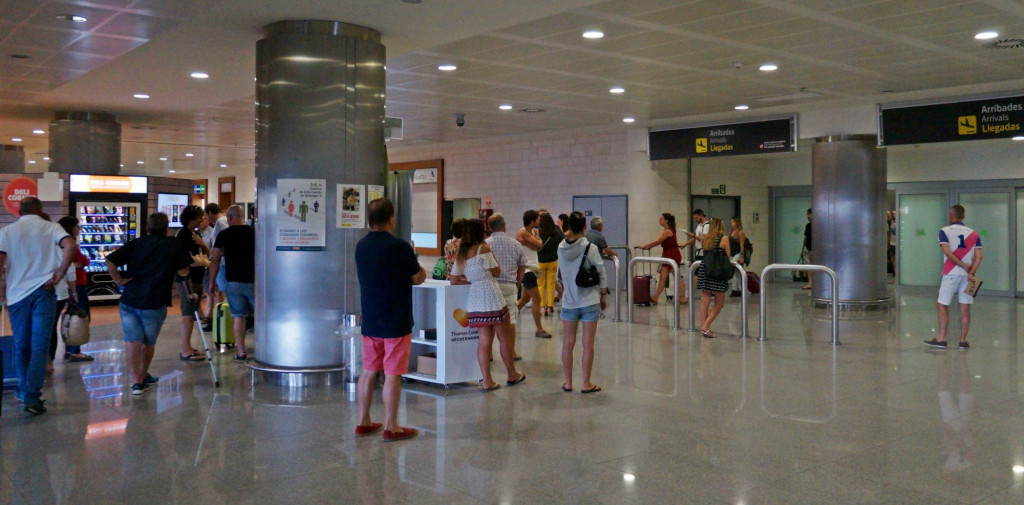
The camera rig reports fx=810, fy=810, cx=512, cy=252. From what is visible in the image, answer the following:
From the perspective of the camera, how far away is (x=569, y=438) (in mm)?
5348

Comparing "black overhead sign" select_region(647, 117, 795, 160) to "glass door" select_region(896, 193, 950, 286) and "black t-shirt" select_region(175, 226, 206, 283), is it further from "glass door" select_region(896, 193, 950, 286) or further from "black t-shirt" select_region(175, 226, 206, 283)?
"black t-shirt" select_region(175, 226, 206, 283)

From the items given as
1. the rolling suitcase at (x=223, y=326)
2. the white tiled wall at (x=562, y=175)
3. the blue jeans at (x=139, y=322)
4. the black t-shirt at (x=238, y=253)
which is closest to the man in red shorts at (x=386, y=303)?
the blue jeans at (x=139, y=322)

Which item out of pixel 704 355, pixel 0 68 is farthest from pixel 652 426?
pixel 0 68

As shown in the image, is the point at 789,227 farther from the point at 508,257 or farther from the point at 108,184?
the point at 108,184

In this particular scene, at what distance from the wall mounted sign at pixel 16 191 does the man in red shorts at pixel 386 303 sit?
10.4 m

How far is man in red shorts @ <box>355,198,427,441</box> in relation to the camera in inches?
207

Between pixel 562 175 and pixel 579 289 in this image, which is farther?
pixel 562 175

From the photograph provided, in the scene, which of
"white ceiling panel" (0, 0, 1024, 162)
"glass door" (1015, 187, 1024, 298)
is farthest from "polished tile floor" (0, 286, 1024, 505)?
"glass door" (1015, 187, 1024, 298)

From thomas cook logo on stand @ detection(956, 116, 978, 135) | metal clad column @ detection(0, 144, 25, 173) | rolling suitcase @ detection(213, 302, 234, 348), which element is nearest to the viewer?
rolling suitcase @ detection(213, 302, 234, 348)

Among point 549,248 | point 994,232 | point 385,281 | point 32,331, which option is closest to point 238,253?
point 32,331

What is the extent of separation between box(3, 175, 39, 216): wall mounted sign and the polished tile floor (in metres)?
6.31

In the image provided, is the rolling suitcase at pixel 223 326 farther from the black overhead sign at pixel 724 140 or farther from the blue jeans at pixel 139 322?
the black overhead sign at pixel 724 140

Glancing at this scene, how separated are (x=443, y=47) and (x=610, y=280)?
8.36 metres

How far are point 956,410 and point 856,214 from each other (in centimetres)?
780
